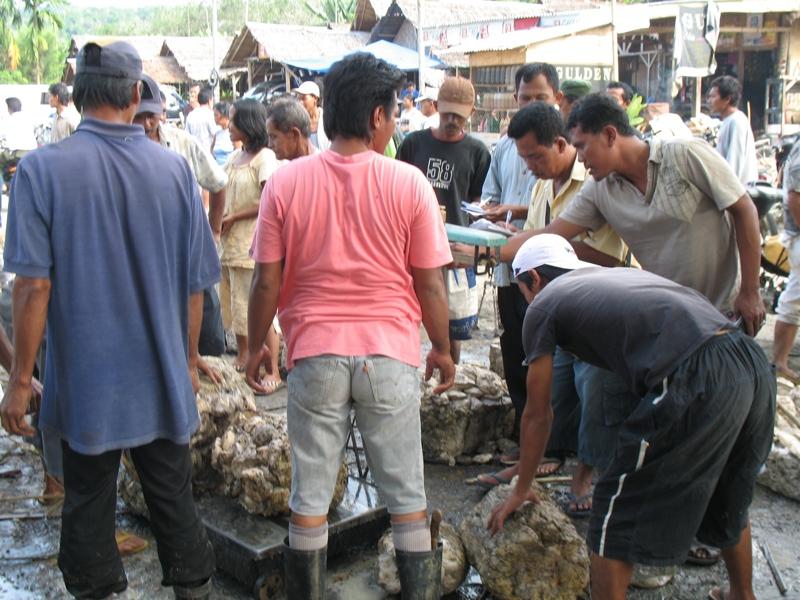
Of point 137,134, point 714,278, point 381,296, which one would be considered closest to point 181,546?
point 381,296

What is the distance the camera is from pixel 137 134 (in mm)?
2709

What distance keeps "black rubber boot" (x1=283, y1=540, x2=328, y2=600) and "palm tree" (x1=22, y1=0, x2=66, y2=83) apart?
55.3m

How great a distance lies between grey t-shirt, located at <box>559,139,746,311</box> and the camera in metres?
3.48

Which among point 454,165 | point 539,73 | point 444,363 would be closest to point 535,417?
point 444,363

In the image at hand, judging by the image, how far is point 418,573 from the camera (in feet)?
9.72

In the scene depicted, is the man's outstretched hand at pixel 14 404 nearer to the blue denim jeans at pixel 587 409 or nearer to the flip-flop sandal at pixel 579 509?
the blue denim jeans at pixel 587 409

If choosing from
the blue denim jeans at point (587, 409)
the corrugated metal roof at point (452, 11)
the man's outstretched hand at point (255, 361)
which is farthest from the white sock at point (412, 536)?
the corrugated metal roof at point (452, 11)

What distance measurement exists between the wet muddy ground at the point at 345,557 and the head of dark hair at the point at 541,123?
1707 millimetres

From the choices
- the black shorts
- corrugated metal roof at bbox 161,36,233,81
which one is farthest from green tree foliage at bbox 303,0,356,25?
the black shorts

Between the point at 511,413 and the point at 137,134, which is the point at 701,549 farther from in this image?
the point at 137,134

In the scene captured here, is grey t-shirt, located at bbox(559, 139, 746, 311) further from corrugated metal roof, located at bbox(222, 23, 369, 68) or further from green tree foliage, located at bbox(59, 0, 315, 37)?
green tree foliage, located at bbox(59, 0, 315, 37)

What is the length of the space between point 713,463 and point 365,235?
1.33 m

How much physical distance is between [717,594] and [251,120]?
3.82 metres

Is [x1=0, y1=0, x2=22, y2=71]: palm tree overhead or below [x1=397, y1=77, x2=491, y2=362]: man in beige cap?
overhead
